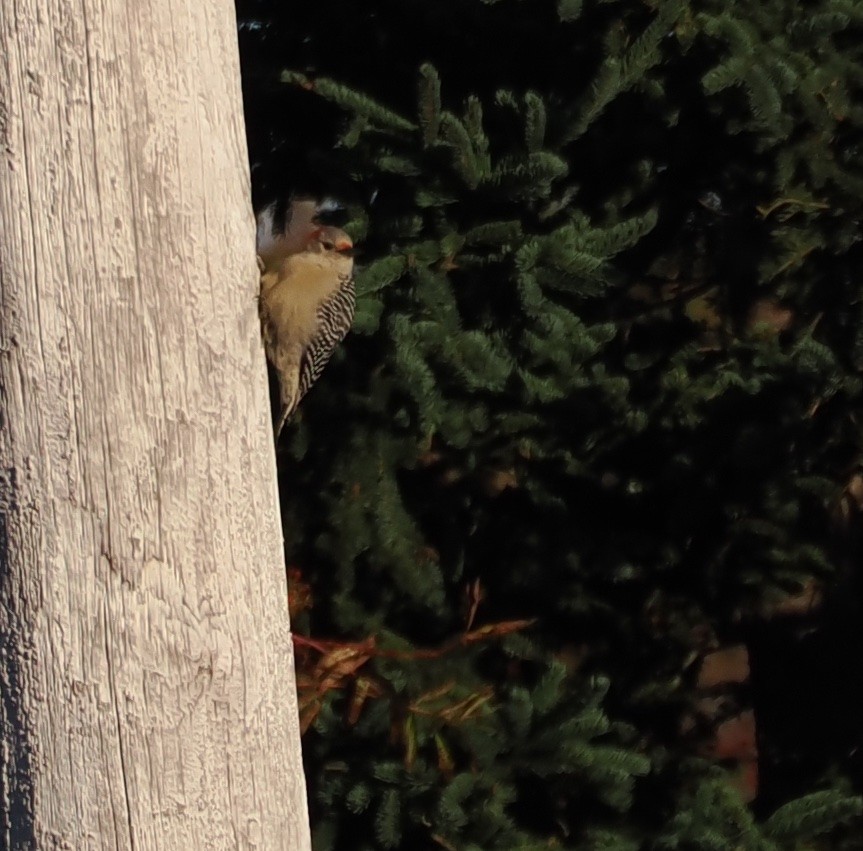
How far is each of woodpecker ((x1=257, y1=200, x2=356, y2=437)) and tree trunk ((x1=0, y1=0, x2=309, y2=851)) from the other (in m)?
1.15

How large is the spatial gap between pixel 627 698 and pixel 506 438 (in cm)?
86

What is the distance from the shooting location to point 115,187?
→ 6.18 feet

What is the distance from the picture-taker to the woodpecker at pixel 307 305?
3.22 meters

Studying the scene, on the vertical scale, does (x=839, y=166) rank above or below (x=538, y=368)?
above

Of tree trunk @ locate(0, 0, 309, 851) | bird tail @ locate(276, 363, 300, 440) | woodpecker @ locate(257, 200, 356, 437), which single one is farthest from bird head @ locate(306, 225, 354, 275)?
tree trunk @ locate(0, 0, 309, 851)

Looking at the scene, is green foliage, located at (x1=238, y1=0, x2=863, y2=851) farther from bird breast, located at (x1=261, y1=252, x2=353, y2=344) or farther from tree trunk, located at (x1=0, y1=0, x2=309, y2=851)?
tree trunk, located at (x1=0, y1=0, x2=309, y2=851)

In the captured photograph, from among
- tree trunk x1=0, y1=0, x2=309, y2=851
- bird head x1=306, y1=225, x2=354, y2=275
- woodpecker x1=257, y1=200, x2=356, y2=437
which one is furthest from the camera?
bird head x1=306, y1=225, x2=354, y2=275

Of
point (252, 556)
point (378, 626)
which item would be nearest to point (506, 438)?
point (378, 626)

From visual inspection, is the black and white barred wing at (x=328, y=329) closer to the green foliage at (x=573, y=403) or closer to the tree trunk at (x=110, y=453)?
the green foliage at (x=573, y=403)

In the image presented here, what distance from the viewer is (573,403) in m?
3.43

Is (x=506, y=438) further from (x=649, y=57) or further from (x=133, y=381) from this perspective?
(x=133, y=381)

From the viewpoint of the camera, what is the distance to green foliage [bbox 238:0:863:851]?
3260 millimetres

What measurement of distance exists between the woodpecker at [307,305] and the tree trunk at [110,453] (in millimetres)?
1145

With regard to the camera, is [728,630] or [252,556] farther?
[728,630]
